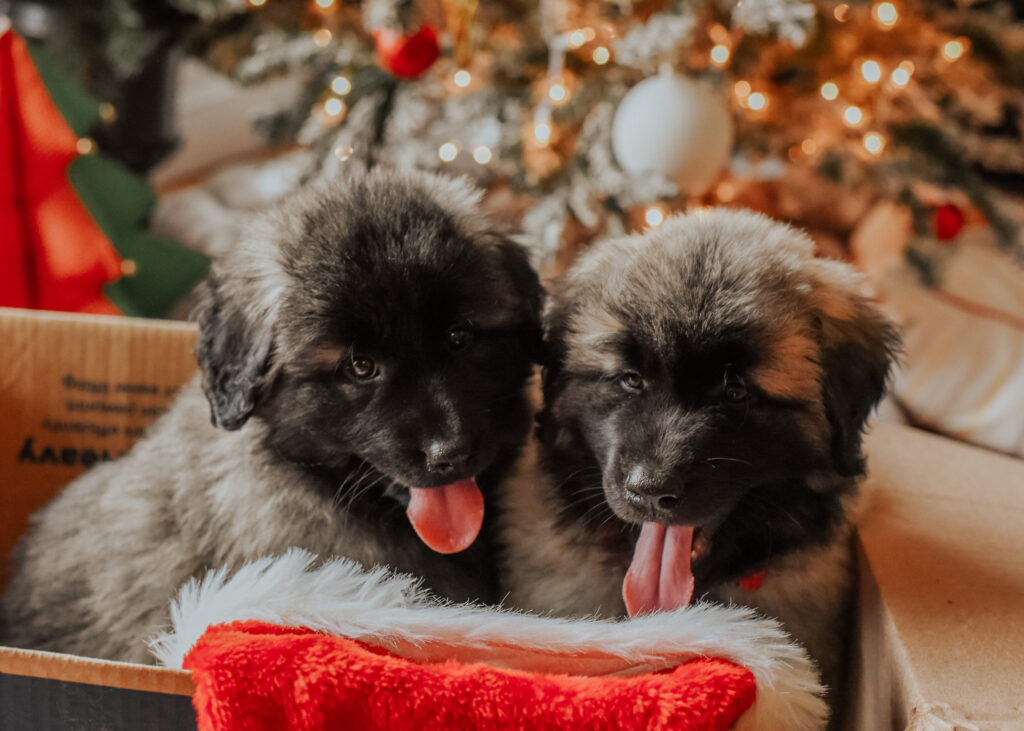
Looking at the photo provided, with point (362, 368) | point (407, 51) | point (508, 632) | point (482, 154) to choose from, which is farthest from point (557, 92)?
point (508, 632)

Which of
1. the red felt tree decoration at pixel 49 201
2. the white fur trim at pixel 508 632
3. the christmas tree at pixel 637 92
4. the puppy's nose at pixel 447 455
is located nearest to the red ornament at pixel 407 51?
the christmas tree at pixel 637 92

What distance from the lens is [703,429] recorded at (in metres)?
1.39

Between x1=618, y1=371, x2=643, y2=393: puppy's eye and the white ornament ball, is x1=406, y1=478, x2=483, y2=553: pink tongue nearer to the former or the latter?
x1=618, y1=371, x2=643, y2=393: puppy's eye

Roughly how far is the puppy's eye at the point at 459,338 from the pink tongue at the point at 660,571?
424mm

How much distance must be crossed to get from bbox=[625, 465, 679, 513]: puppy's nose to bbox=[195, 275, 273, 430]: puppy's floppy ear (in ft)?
1.98

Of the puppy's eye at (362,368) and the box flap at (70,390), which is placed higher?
the puppy's eye at (362,368)

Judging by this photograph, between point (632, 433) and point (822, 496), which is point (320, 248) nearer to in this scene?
point (632, 433)

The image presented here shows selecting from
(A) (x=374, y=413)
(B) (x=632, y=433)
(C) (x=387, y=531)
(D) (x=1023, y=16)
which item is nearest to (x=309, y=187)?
(A) (x=374, y=413)

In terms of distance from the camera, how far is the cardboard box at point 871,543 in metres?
1.20

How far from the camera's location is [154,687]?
3.86 feet

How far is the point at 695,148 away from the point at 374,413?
1357 millimetres

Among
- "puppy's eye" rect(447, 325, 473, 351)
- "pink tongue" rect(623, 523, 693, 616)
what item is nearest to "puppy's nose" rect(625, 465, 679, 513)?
"pink tongue" rect(623, 523, 693, 616)

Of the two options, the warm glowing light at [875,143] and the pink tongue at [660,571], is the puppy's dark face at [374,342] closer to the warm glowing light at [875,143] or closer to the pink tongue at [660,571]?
the pink tongue at [660,571]

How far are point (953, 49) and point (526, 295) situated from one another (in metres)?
2.40
